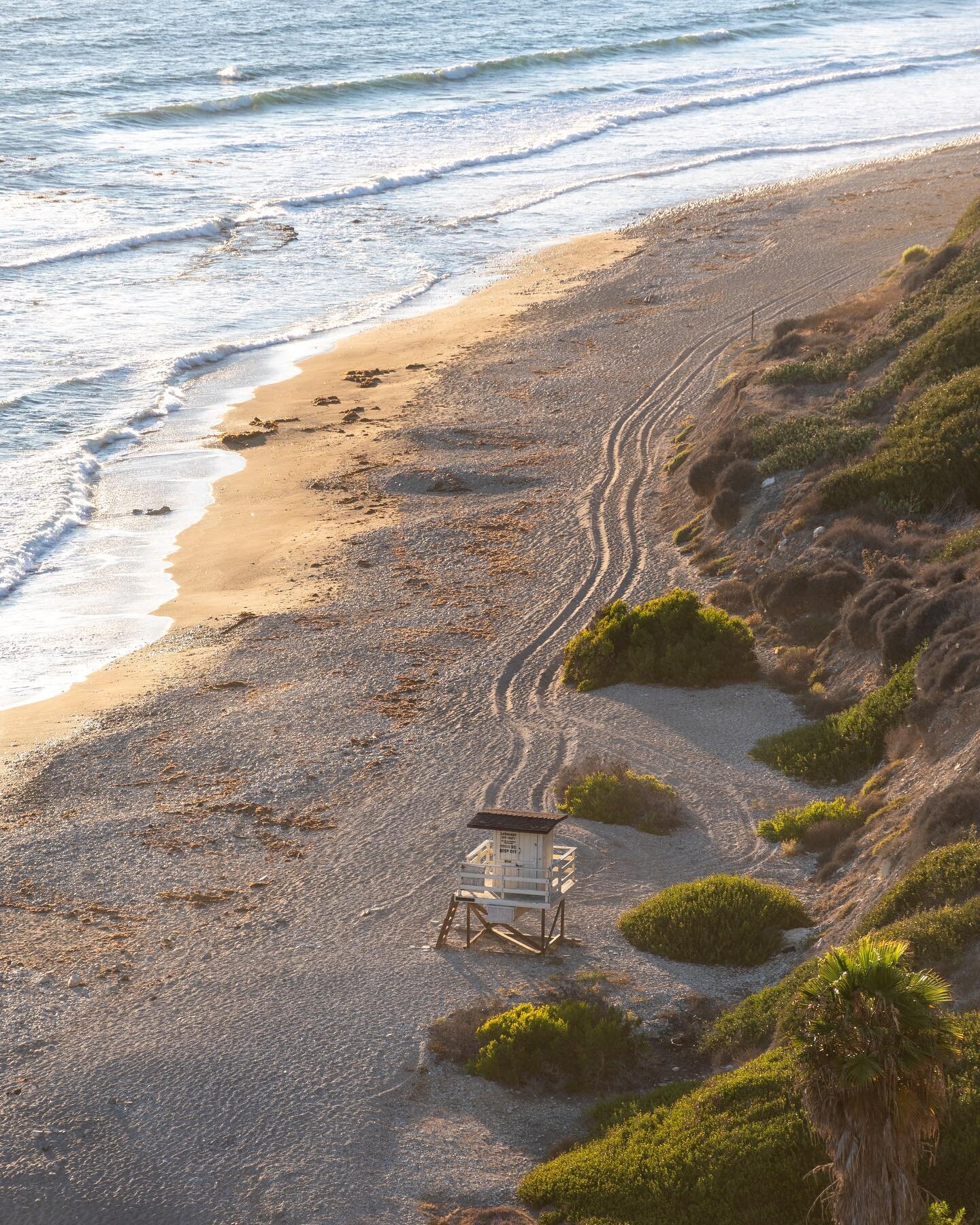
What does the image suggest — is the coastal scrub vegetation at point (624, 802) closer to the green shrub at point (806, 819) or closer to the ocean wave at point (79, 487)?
the green shrub at point (806, 819)

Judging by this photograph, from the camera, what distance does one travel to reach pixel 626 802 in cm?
1800

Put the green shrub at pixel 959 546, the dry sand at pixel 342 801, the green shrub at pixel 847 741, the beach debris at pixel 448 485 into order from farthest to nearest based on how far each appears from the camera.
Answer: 1. the beach debris at pixel 448 485
2. the green shrub at pixel 959 546
3. the green shrub at pixel 847 741
4. the dry sand at pixel 342 801

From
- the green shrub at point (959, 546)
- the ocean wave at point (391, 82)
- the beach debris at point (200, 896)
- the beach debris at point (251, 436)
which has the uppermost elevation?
the ocean wave at point (391, 82)

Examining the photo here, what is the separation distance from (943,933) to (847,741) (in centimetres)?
695

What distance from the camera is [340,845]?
58.3 ft

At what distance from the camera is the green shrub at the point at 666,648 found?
21922 mm

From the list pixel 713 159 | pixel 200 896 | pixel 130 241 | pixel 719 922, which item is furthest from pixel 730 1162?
pixel 713 159

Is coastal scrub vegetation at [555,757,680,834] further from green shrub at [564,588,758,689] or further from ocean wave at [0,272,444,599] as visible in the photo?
ocean wave at [0,272,444,599]

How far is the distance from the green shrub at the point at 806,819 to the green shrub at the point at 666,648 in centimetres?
455

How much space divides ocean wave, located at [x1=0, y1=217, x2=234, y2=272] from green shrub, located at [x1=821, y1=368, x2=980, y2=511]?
36226mm

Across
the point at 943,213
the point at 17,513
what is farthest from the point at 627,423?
the point at 943,213

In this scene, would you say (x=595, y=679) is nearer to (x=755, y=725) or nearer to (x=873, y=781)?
(x=755, y=725)

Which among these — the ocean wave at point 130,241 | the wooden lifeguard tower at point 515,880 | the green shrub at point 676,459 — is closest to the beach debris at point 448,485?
the green shrub at point 676,459

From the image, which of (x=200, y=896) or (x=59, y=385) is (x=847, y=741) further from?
(x=59, y=385)
